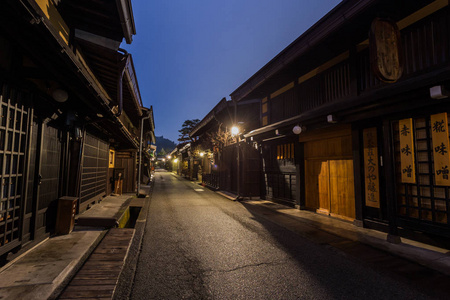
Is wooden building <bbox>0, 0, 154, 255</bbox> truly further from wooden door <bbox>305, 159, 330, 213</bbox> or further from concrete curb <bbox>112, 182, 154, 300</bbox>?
wooden door <bbox>305, 159, 330, 213</bbox>

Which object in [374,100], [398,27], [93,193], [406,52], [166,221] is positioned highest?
[398,27]

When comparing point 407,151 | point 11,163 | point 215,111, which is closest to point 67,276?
point 11,163

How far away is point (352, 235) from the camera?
648cm

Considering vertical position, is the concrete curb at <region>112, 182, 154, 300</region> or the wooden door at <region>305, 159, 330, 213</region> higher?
the wooden door at <region>305, 159, 330, 213</region>

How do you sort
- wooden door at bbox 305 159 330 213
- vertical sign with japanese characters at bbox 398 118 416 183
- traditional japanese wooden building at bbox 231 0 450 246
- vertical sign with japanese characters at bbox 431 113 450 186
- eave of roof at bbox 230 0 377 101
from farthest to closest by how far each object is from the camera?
wooden door at bbox 305 159 330 213, eave of roof at bbox 230 0 377 101, vertical sign with japanese characters at bbox 398 118 416 183, traditional japanese wooden building at bbox 231 0 450 246, vertical sign with japanese characters at bbox 431 113 450 186

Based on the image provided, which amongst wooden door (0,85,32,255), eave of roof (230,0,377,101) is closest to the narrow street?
wooden door (0,85,32,255)

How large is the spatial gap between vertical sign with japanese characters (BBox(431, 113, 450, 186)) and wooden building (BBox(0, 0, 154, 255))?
8080 millimetres

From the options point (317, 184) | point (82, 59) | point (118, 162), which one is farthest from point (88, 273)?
point (118, 162)

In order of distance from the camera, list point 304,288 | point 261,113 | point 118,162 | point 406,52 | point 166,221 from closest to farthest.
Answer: point 304,288, point 406,52, point 166,221, point 261,113, point 118,162

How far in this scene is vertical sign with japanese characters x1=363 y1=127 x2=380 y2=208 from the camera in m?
6.99

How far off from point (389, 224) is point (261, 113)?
380 inches

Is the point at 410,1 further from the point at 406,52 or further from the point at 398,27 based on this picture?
the point at 406,52

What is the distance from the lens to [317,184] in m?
9.93

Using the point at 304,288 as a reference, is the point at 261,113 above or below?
above
